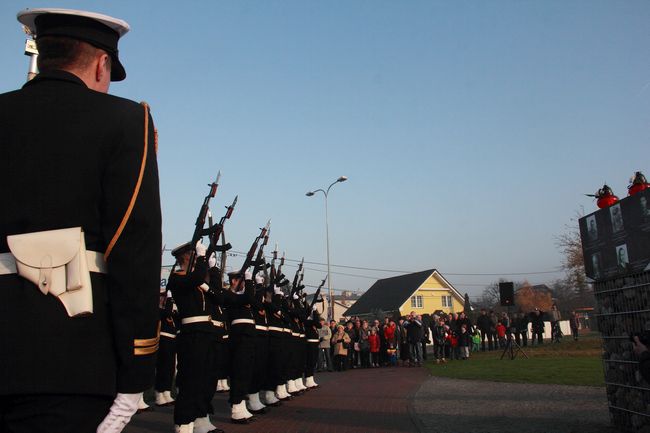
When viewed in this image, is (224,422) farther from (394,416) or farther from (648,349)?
(648,349)

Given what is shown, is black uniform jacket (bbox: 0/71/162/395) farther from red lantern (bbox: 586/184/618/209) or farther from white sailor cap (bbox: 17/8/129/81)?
red lantern (bbox: 586/184/618/209)

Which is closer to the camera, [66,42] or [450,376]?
[66,42]

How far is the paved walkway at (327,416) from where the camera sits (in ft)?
26.6

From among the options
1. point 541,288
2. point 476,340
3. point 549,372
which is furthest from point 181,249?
point 541,288

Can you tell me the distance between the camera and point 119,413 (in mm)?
1978

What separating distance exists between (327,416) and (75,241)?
792cm

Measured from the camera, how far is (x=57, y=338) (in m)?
1.93

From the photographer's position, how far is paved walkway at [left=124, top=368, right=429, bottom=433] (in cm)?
809

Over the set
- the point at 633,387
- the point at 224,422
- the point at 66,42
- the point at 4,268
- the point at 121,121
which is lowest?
the point at 224,422

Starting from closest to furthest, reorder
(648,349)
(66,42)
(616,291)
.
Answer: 1. (66,42)
2. (648,349)
3. (616,291)

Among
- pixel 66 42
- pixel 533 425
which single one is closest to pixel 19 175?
pixel 66 42

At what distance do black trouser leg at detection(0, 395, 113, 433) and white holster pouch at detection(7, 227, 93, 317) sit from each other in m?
0.28

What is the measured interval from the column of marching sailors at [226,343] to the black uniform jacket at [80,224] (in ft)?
14.7

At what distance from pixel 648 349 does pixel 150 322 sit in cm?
527
